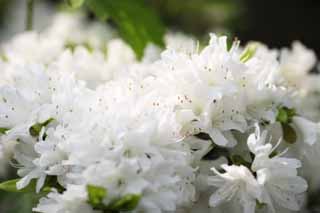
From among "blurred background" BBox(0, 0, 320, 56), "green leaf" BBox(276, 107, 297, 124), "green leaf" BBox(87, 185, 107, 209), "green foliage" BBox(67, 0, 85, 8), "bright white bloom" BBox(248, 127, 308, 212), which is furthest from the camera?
"blurred background" BBox(0, 0, 320, 56)

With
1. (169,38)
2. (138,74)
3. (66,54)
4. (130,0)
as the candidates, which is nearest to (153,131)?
(138,74)

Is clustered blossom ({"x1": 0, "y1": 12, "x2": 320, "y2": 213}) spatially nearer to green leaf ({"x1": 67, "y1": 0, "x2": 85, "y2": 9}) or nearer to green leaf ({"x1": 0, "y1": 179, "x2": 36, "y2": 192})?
green leaf ({"x1": 0, "y1": 179, "x2": 36, "y2": 192})

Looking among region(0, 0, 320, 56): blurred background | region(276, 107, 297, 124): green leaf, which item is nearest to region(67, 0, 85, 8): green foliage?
region(276, 107, 297, 124): green leaf

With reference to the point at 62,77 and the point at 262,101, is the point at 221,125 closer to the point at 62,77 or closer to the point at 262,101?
the point at 262,101

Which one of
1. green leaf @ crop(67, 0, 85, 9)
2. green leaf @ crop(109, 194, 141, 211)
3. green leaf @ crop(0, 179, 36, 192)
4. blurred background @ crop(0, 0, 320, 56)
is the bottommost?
green leaf @ crop(109, 194, 141, 211)

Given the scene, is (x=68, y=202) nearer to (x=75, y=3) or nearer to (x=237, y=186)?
(x=237, y=186)

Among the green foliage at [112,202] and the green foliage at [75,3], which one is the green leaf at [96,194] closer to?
the green foliage at [112,202]
